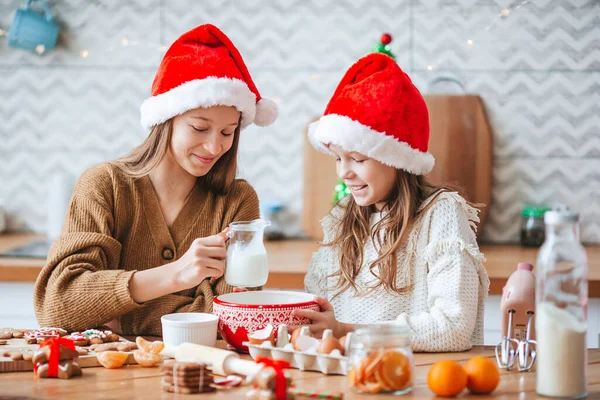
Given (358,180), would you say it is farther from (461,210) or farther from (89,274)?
(89,274)

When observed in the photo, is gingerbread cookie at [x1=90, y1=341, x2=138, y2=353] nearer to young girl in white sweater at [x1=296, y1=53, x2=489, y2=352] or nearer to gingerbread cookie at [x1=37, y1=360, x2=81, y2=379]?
gingerbread cookie at [x1=37, y1=360, x2=81, y2=379]

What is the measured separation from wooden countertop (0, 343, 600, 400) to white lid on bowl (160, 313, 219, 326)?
0.10 m

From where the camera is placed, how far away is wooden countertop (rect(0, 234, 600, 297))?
2.37m

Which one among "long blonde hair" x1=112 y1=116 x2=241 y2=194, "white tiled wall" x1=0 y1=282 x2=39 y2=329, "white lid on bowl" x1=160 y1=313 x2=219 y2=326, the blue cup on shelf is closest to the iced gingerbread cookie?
"white lid on bowl" x1=160 y1=313 x2=219 y2=326

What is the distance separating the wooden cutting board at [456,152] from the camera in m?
2.87

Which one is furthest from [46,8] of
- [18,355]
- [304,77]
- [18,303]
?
[18,355]

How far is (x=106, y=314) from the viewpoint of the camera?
5.12ft

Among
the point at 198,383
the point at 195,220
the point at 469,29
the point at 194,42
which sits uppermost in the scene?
the point at 469,29

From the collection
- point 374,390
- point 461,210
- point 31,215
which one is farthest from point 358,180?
point 31,215

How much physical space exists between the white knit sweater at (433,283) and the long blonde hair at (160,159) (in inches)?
11.2

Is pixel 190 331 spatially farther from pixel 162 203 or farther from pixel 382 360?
pixel 162 203

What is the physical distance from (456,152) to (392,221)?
120cm

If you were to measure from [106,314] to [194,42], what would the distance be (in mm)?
659

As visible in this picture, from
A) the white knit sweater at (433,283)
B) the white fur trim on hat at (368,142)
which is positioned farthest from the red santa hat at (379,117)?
the white knit sweater at (433,283)
